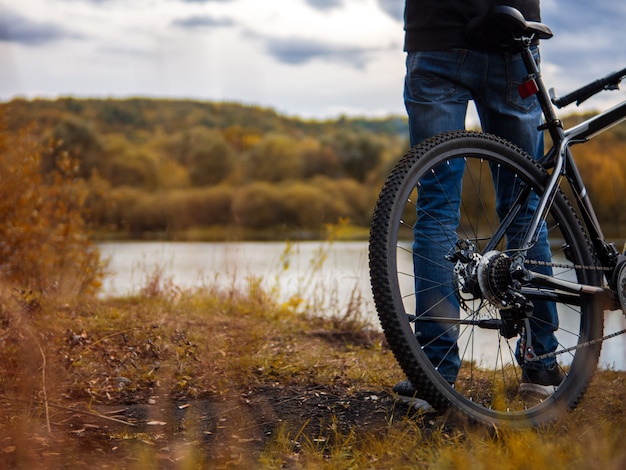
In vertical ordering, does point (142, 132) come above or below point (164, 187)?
above

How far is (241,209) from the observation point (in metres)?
23.4

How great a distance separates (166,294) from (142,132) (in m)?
22.3


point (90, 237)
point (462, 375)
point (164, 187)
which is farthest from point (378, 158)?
point (462, 375)

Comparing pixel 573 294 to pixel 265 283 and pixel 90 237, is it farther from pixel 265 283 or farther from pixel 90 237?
pixel 90 237

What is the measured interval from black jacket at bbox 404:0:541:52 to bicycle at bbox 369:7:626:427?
10 centimetres

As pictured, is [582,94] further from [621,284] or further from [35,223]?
[35,223]

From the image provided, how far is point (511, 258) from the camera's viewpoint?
2066 mm

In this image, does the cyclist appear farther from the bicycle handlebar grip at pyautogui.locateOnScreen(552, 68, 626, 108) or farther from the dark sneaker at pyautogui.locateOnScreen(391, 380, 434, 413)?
the bicycle handlebar grip at pyautogui.locateOnScreen(552, 68, 626, 108)

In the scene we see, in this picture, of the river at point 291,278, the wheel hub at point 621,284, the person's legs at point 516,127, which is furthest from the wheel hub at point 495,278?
the river at point 291,278

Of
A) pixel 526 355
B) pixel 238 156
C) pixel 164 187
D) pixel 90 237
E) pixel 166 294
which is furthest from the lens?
pixel 238 156

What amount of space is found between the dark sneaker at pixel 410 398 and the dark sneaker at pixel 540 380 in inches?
18.6

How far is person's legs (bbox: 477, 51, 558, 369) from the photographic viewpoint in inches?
96.2

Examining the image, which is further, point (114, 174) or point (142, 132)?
point (142, 132)

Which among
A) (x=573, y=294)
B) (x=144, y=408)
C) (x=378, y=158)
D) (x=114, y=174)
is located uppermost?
(x=378, y=158)
